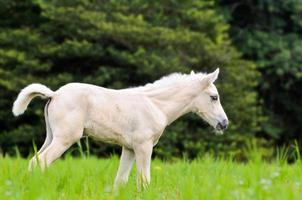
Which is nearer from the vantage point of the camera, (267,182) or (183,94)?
(267,182)

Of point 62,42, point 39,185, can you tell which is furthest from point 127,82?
point 39,185

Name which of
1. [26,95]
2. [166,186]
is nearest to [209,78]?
[166,186]

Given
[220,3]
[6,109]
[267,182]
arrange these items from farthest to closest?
[220,3]
[6,109]
[267,182]

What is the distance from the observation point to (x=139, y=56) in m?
21.8

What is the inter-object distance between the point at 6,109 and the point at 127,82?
359 cm

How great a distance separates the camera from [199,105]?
7.70m

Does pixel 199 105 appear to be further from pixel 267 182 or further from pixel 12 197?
pixel 12 197

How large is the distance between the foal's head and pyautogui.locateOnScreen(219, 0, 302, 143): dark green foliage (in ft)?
52.1

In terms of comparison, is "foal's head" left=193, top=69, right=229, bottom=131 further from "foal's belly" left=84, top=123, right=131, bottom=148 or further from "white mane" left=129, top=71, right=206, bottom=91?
"foal's belly" left=84, top=123, right=131, bottom=148

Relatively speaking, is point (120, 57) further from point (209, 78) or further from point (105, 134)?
point (105, 134)

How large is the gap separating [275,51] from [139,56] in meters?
5.22

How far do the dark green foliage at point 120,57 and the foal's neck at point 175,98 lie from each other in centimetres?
1304

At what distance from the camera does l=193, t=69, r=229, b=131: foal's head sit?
760 centimetres

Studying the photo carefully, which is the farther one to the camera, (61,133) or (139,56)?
(139,56)
